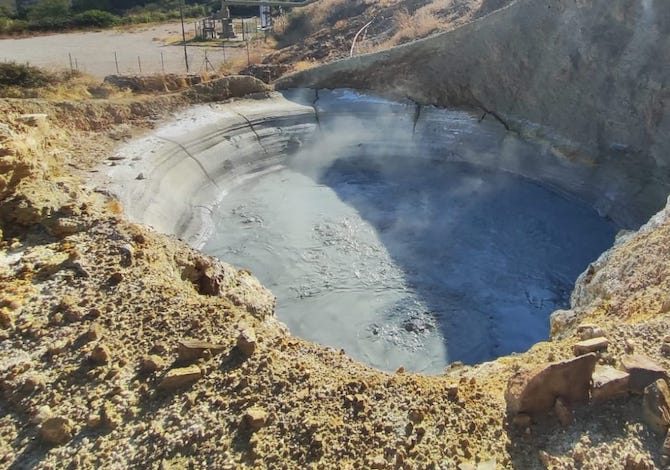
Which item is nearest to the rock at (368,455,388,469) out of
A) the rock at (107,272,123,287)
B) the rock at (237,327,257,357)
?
the rock at (237,327,257,357)

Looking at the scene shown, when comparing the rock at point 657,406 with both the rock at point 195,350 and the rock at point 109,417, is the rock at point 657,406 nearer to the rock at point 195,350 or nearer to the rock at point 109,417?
the rock at point 195,350

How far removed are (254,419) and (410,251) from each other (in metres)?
8.08

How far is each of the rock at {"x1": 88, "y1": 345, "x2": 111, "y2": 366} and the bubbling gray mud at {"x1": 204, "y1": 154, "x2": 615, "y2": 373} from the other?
183 inches

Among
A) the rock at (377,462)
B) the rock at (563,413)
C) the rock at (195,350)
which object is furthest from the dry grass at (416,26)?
the rock at (377,462)

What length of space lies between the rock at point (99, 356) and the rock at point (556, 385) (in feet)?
13.8

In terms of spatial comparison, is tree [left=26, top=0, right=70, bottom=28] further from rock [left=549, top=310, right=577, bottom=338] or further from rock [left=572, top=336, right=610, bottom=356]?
rock [left=572, top=336, right=610, bottom=356]

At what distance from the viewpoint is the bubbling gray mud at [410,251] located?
36.6 ft

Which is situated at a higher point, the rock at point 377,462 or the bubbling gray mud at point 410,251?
the rock at point 377,462

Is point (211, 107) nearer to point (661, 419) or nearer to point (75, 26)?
point (661, 419)

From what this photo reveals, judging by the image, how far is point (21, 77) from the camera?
57.5 feet

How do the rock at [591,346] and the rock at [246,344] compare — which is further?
the rock at [246,344]

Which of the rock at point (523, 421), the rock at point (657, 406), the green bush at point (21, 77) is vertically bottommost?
the green bush at point (21, 77)

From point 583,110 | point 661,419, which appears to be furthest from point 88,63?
point 661,419

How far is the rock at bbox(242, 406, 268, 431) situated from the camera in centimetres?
591
